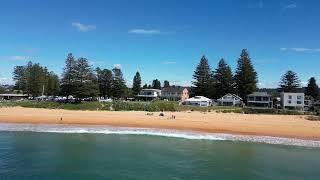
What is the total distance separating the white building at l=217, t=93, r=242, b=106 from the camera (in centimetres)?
8893

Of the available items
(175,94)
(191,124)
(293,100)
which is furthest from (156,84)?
(191,124)

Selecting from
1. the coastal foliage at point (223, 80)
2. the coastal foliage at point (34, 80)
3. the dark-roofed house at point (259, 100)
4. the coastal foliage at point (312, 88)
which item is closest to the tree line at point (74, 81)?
the coastal foliage at point (34, 80)

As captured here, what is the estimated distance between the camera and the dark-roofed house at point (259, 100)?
292 feet

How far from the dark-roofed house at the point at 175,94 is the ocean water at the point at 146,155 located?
78424 millimetres

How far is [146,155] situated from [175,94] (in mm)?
92392

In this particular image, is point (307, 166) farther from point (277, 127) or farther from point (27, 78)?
point (27, 78)

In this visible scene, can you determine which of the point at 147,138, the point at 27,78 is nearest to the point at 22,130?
the point at 147,138

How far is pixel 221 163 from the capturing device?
27609 mm

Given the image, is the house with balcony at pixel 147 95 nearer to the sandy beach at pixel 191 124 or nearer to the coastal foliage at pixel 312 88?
the coastal foliage at pixel 312 88

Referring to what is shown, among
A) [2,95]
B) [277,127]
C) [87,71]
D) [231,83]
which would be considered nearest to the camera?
[277,127]

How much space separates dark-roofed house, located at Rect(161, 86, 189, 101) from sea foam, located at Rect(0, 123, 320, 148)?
76.5 meters

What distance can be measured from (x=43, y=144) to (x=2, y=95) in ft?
285

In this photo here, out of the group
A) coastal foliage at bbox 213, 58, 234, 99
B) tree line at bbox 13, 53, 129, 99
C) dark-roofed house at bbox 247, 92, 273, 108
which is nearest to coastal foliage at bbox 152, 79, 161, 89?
tree line at bbox 13, 53, 129, 99

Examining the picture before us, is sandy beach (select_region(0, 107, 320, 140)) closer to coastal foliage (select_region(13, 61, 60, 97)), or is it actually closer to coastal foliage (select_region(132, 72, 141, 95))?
coastal foliage (select_region(13, 61, 60, 97))
